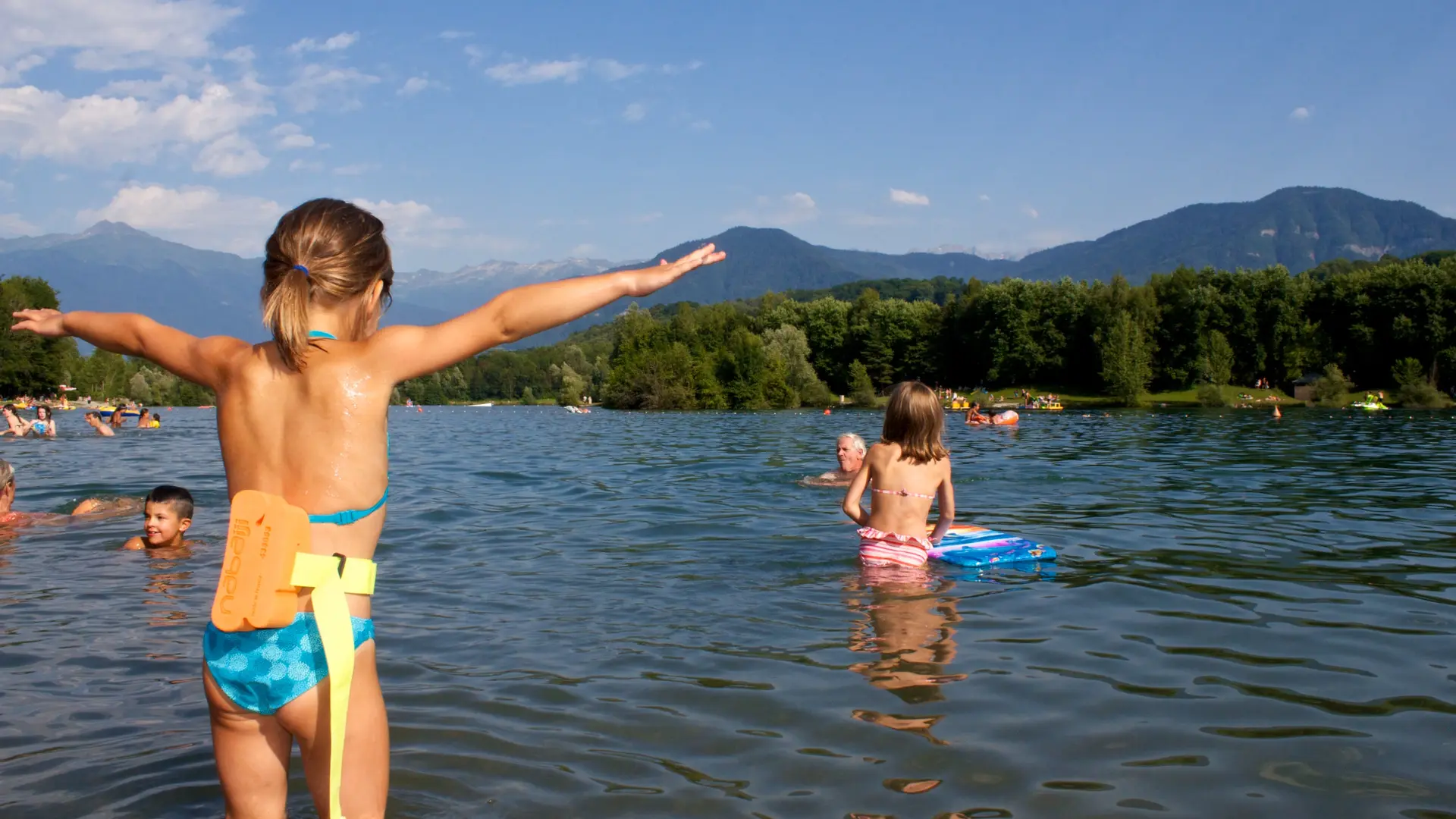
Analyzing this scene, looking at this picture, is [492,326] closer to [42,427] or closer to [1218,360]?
[42,427]

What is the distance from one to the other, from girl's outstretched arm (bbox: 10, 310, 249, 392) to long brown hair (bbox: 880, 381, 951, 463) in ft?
20.0

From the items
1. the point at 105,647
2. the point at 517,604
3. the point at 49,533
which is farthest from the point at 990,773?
the point at 49,533

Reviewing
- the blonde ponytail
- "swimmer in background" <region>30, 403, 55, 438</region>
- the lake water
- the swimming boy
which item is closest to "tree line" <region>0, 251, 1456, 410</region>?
"swimmer in background" <region>30, 403, 55, 438</region>

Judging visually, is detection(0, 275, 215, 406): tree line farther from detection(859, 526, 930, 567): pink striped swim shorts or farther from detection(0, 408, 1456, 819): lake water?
detection(859, 526, 930, 567): pink striped swim shorts

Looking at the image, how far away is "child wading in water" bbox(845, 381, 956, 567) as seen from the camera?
862 centimetres

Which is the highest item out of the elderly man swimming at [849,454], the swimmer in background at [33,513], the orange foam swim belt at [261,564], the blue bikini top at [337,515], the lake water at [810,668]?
the blue bikini top at [337,515]

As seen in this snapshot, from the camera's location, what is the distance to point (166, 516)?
10.4 m

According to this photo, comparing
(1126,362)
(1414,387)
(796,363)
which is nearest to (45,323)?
(1414,387)

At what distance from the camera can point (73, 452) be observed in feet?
84.5

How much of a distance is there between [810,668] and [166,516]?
7.57 meters

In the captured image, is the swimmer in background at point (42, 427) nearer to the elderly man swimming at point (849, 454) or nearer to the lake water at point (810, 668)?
the lake water at point (810, 668)

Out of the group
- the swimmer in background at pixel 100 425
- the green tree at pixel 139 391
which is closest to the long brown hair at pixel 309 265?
the swimmer in background at pixel 100 425

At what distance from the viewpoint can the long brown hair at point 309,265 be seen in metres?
3.00

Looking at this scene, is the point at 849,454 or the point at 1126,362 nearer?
the point at 849,454
